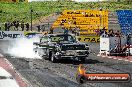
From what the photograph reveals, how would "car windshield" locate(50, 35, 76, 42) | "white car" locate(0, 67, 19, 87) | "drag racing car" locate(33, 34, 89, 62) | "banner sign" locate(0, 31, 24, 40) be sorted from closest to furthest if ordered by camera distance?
"white car" locate(0, 67, 19, 87) < "drag racing car" locate(33, 34, 89, 62) < "car windshield" locate(50, 35, 76, 42) < "banner sign" locate(0, 31, 24, 40)

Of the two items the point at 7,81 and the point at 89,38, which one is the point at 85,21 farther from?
the point at 7,81

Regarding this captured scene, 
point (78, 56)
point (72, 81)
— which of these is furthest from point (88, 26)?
point (72, 81)

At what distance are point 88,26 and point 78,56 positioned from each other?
2667 centimetres

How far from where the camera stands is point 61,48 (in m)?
20.3

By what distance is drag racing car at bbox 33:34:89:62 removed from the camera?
2017 cm

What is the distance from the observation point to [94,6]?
75.5m

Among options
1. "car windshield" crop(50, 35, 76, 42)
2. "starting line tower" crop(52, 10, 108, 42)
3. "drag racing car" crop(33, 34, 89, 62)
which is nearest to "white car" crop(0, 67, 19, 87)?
"drag racing car" crop(33, 34, 89, 62)

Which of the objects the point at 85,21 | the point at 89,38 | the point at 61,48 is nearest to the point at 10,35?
the point at 89,38

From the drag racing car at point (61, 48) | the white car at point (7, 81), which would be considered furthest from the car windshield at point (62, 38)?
the white car at point (7, 81)

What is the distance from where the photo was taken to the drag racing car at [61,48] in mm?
20172

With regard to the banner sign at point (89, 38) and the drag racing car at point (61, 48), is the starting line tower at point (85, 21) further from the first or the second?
the drag racing car at point (61, 48)

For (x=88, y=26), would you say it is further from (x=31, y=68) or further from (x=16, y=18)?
(x=31, y=68)

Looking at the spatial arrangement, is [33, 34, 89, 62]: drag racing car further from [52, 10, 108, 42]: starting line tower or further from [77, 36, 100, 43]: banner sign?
[52, 10, 108, 42]: starting line tower

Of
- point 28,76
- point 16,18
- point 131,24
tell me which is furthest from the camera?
point 16,18
